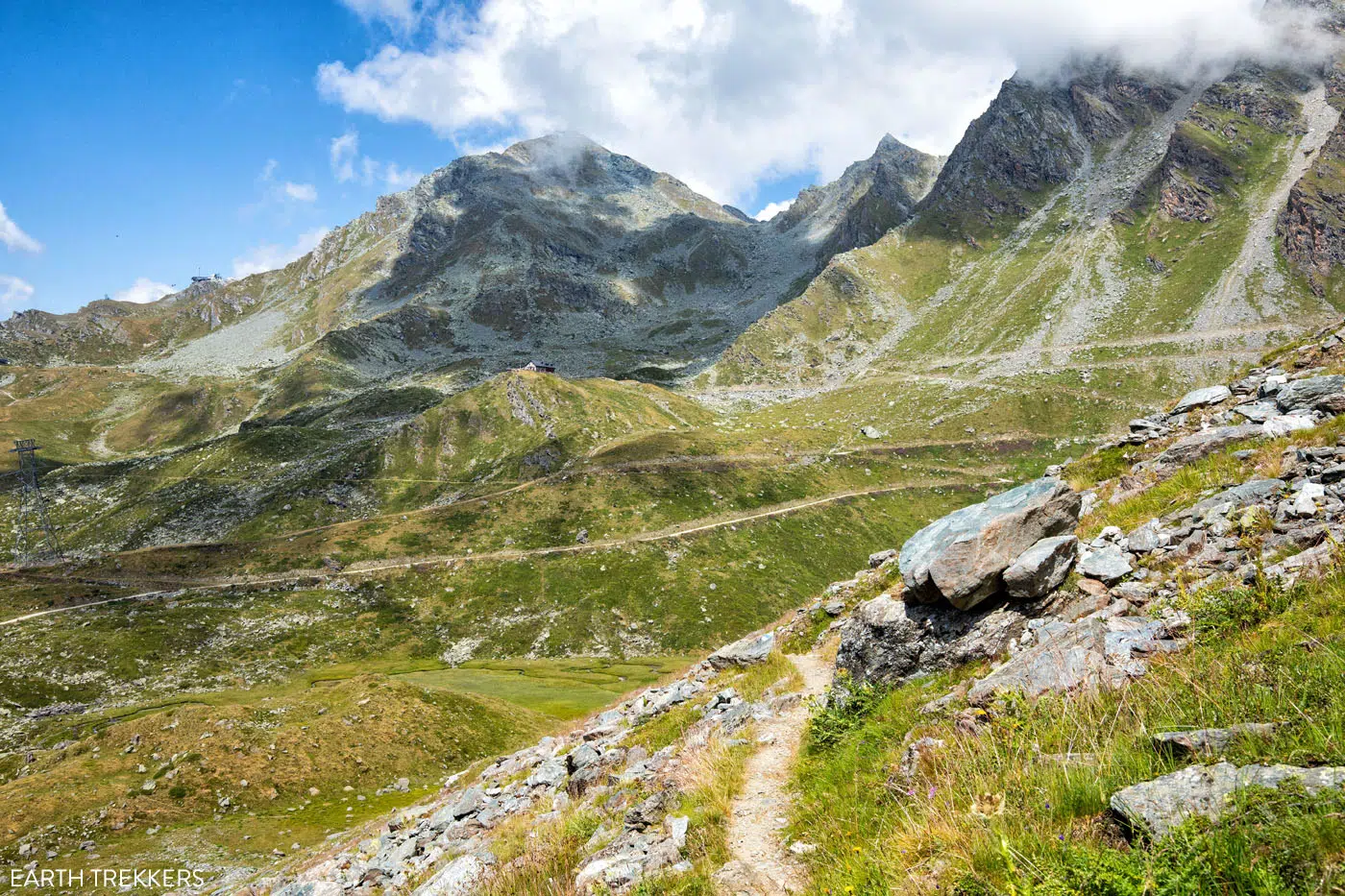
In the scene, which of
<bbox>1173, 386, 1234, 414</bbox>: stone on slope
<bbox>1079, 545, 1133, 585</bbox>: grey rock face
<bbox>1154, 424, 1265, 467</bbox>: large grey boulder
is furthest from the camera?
<bbox>1173, 386, 1234, 414</bbox>: stone on slope

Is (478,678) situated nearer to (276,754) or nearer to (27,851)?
(276,754)

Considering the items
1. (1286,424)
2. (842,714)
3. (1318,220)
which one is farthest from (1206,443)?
(1318,220)

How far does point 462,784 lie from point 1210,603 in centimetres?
2840

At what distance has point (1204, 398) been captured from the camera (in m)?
19.6

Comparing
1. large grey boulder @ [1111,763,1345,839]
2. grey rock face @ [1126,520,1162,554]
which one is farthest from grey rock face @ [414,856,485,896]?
grey rock face @ [1126,520,1162,554]

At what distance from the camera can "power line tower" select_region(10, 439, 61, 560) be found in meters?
94.8

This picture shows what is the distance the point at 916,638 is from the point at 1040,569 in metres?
2.96

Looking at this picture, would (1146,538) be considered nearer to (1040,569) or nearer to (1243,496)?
(1243,496)

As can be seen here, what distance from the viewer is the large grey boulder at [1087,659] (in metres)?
7.35

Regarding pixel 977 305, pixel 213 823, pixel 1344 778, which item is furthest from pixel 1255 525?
pixel 977 305

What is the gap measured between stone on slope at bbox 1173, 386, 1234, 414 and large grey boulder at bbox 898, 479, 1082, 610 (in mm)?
10433

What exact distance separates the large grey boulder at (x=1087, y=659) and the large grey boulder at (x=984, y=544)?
2508mm

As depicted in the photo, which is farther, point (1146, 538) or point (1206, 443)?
point (1206, 443)

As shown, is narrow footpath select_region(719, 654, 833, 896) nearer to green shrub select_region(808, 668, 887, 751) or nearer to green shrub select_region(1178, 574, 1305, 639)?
green shrub select_region(808, 668, 887, 751)
